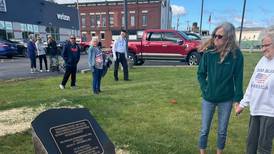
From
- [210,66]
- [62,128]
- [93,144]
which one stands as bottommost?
[93,144]

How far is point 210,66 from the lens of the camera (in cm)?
381

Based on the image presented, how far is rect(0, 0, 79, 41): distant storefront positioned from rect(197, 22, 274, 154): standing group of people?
3133cm

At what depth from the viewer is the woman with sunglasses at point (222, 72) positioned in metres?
3.70

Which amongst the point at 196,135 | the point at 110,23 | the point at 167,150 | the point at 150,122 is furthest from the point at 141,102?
the point at 110,23

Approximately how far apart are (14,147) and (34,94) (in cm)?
419

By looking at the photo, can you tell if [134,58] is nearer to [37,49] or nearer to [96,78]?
[37,49]

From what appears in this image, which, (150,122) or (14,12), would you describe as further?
(14,12)

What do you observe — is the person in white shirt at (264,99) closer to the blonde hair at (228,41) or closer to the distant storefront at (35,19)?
the blonde hair at (228,41)

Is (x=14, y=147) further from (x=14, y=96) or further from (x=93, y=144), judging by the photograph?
(x=14, y=96)

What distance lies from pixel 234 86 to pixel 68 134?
84.4 inches

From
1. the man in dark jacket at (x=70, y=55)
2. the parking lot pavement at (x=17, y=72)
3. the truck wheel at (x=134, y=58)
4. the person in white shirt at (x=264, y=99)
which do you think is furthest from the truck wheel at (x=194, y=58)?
the person in white shirt at (x=264, y=99)

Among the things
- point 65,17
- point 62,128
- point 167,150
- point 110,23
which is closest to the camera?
point 62,128

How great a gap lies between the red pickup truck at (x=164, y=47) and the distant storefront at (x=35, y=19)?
20.2 meters

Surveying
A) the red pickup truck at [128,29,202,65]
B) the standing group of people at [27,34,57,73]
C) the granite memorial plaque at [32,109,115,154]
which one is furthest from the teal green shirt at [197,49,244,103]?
the red pickup truck at [128,29,202,65]
